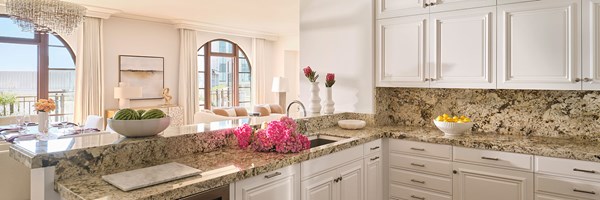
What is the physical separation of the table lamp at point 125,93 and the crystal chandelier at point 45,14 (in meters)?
1.73

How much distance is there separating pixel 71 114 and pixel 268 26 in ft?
13.1

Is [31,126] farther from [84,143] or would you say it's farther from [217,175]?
[217,175]

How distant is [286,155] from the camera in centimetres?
213

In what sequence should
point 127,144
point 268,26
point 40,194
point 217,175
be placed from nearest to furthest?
point 40,194
point 217,175
point 127,144
point 268,26

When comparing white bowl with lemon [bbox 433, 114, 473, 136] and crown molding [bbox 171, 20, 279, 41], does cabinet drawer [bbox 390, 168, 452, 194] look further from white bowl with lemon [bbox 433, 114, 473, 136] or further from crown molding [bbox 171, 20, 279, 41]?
crown molding [bbox 171, 20, 279, 41]

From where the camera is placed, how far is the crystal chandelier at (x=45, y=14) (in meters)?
4.16

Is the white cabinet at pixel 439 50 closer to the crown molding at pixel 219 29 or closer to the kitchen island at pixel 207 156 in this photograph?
the kitchen island at pixel 207 156


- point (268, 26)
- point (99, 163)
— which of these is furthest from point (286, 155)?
point (268, 26)

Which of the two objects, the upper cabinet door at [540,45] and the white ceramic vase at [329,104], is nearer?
the upper cabinet door at [540,45]

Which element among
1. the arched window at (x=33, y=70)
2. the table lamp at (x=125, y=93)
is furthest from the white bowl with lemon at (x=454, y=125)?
the arched window at (x=33, y=70)

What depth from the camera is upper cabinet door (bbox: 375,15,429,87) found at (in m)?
3.14

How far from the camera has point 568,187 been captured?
2.34 m

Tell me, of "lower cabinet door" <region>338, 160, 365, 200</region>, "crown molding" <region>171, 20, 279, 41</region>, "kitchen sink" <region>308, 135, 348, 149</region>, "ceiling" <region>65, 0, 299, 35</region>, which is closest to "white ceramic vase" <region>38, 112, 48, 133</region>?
"ceiling" <region>65, 0, 299, 35</region>

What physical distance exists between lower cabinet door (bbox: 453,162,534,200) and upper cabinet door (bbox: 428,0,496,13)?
1.20 m
